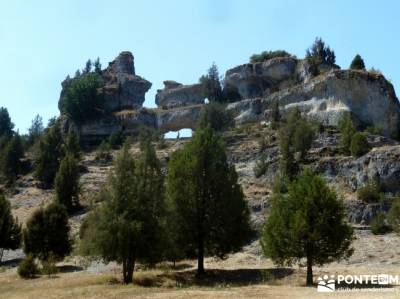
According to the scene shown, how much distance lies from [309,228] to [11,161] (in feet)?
178

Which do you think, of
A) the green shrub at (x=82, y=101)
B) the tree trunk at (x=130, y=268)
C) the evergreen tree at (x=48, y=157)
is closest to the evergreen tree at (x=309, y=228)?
the tree trunk at (x=130, y=268)

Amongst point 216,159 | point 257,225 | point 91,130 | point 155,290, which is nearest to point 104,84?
point 91,130

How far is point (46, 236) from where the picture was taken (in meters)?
38.6

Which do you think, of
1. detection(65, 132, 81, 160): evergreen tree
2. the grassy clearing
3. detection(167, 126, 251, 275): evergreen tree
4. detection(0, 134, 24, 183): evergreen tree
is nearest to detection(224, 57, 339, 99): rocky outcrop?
Answer: detection(65, 132, 81, 160): evergreen tree

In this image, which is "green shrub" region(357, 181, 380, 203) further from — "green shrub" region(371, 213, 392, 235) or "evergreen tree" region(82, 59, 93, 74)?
"evergreen tree" region(82, 59, 93, 74)

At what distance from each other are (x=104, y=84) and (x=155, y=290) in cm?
7243

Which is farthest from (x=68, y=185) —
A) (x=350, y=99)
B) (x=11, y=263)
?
(x=350, y=99)

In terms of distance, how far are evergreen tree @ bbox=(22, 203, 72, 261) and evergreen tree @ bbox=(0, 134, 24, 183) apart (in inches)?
1209

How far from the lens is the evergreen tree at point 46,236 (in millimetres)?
38562

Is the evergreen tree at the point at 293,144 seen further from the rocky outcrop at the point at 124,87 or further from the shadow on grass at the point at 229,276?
the rocky outcrop at the point at 124,87

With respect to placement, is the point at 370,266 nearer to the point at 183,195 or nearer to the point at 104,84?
the point at 183,195

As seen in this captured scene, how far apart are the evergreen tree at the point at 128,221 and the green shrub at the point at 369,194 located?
65.8 feet

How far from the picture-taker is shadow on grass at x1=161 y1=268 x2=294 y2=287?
26181 millimetres

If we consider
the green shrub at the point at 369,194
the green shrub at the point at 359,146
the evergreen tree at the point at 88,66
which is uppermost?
the evergreen tree at the point at 88,66
